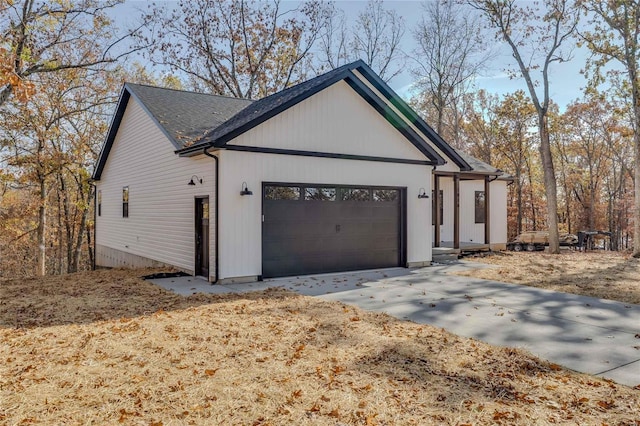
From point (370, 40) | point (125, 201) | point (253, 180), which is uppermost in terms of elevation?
point (370, 40)

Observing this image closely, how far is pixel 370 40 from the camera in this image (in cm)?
2492

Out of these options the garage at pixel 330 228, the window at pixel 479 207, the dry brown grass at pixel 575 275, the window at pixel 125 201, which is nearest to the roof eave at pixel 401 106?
the garage at pixel 330 228

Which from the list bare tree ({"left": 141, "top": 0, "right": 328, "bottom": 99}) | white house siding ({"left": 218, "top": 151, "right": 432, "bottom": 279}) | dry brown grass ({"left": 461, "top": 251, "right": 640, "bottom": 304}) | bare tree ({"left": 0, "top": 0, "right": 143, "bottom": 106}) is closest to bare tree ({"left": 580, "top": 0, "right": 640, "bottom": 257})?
dry brown grass ({"left": 461, "top": 251, "right": 640, "bottom": 304})

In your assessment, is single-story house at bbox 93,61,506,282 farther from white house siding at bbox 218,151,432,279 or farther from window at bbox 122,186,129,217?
window at bbox 122,186,129,217

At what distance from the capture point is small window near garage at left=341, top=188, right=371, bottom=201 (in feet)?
35.7

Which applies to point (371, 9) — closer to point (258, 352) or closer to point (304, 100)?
point (304, 100)

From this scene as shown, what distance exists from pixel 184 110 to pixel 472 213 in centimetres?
1121

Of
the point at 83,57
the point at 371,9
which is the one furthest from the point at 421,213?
the point at 371,9

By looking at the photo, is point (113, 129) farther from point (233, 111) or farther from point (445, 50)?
point (445, 50)

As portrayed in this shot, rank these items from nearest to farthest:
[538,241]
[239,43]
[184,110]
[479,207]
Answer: [184,110] → [479,207] → [538,241] → [239,43]

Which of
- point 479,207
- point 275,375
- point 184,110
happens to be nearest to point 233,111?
point 184,110

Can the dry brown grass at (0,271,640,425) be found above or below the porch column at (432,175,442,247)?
below

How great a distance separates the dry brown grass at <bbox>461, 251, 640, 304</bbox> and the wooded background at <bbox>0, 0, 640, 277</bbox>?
3.69 metres

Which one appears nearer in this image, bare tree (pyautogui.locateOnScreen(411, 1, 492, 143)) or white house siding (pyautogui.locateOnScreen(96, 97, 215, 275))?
white house siding (pyautogui.locateOnScreen(96, 97, 215, 275))
